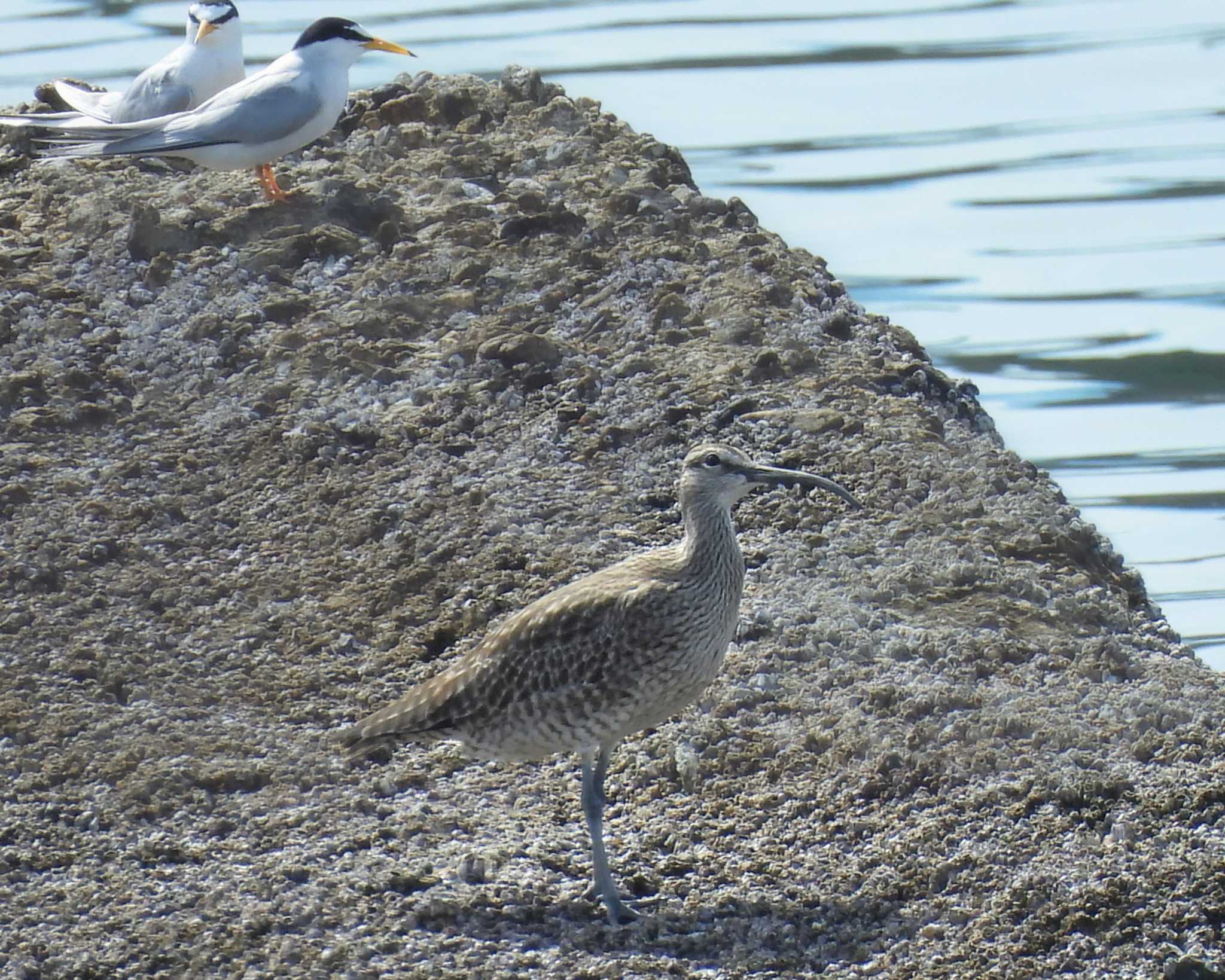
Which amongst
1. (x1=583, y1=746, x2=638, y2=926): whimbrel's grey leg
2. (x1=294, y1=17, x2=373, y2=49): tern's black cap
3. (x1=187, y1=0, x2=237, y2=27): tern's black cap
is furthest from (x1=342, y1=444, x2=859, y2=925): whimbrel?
(x1=187, y1=0, x2=237, y2=27): tern's black cap

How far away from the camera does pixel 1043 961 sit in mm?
4559

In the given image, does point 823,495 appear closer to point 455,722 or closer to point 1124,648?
point 1124,648

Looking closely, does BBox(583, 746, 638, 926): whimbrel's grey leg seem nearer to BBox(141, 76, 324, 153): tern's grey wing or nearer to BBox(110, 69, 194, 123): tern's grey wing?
BBox(141, 76, 324, 153): tern's grey wing

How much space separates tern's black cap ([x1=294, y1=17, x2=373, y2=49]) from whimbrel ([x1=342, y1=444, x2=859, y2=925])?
4.12 metres

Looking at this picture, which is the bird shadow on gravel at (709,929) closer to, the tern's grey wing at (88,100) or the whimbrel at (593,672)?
the whimbrel at (593,672)

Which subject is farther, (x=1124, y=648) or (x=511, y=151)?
(x=511, y=151)

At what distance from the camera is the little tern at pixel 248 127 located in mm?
7789

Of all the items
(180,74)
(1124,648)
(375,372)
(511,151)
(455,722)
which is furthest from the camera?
(180,74)

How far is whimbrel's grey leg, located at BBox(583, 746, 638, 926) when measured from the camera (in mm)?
4680

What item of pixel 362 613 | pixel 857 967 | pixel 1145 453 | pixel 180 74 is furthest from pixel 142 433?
pixel 1145 453

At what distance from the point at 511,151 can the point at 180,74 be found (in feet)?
5.24

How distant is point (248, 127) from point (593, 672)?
145 inches

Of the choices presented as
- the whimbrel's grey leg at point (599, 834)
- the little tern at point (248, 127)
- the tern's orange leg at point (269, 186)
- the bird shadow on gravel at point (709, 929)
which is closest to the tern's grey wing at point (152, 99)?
Result: the little tern at point (248, 127)

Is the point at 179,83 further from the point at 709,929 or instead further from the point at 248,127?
the point at 709,929
